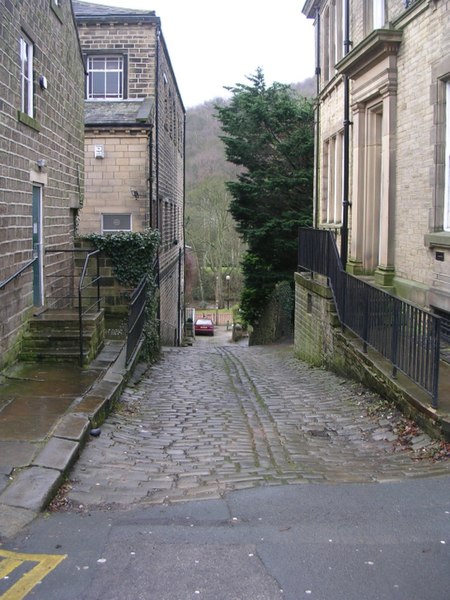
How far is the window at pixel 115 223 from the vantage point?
2191 cm

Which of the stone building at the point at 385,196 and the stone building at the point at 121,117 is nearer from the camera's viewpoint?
the stone building at the point at 385,196

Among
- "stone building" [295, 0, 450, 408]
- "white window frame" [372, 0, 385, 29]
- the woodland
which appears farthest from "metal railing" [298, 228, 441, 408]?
the woodland

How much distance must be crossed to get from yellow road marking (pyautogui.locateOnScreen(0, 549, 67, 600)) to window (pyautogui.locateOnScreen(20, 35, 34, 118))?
26.1ft

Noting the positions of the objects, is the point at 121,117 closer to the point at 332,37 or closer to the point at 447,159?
the point at 332,37

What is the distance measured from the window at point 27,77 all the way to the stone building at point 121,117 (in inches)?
385

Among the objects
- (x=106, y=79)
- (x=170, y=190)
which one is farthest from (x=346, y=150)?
(x=170, y=190)

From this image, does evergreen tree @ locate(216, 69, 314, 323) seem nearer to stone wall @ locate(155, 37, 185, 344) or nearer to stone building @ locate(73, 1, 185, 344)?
stone wall @ locate(155, 37, 185, 344)

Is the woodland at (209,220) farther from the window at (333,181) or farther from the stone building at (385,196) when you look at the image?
the stone building at (385,196)

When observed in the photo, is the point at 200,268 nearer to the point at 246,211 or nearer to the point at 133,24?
the point at 246,211

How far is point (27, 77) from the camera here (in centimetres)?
1097

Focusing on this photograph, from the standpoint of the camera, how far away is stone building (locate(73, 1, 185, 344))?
69.5 ft

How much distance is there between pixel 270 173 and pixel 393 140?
1543 centimetres

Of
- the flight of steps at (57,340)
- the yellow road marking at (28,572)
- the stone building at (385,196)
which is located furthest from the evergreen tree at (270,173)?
the yellow road marking at (28,572)

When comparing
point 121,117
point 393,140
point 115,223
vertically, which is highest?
point 121,117
